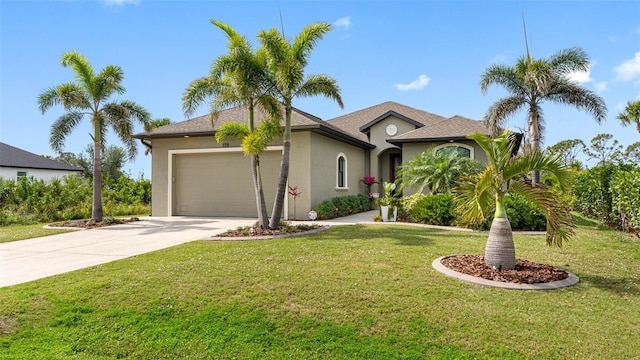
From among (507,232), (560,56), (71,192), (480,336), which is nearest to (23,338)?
(480,336)

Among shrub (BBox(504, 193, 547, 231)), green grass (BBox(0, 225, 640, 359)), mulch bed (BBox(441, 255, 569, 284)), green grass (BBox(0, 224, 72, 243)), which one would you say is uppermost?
shrub (BBox(504, 193, 547, 231))

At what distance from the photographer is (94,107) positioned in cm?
1460

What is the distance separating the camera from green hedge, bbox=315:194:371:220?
14.7 metres

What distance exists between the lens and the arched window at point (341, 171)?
17534 mm

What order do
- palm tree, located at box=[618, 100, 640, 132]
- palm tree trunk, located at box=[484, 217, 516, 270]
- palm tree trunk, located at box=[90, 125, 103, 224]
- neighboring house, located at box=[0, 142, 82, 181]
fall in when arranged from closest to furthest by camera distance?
1. palm tree trunk, located at box=[484, 217, 516, 270]
2. palm tree trunk, located at box=[90, 125, 103, 224]
3. palm tree, located at box=[618, 100, 640, 132]
4. neighboring house, located at box=[0, 142, 82, 181]

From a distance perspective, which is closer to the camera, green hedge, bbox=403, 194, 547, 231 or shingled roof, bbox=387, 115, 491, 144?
green hedge, bbox=403, 194, 547, 231

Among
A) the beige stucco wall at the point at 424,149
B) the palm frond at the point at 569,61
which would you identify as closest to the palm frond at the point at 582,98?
the palm frond at the point at 569,61

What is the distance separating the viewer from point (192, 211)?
1694cm

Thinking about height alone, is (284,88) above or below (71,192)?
above

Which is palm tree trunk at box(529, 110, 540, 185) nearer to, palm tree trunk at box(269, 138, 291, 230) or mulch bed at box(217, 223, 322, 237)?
mulch bed at box(217, 223, 322, 237)

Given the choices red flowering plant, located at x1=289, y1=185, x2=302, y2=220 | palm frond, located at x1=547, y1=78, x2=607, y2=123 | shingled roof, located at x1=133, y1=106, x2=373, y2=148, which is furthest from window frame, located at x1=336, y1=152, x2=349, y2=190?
palm frond, located at x1=547, y1=78, x2=607, y2=123

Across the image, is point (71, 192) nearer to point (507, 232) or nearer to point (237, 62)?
point (237, 62)

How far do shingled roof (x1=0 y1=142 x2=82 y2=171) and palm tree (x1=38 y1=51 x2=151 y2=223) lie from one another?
20567 millimetres

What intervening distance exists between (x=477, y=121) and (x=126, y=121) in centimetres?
1581
